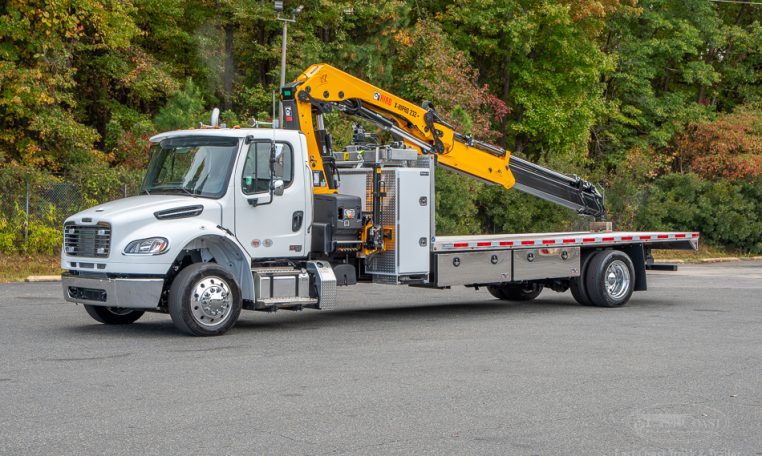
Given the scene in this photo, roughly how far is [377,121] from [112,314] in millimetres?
5251

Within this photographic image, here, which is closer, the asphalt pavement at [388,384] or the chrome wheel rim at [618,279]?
the asphalt pavement at [388,384]

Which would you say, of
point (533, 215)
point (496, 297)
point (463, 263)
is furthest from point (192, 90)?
point (463, 263)

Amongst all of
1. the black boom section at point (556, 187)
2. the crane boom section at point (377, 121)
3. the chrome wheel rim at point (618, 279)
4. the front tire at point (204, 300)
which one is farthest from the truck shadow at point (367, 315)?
the crane boom section at point (377, 121)

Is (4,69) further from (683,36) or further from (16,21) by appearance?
(683,36)

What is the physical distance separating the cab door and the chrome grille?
1.71 m

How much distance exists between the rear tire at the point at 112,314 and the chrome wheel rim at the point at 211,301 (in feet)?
5.83

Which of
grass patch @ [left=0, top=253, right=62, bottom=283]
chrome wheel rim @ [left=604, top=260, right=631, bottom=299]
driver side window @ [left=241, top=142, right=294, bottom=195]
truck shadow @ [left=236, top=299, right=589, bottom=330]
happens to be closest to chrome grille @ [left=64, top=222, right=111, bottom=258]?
driver side window @ [left=241, top=142, right=294, bottom=195]

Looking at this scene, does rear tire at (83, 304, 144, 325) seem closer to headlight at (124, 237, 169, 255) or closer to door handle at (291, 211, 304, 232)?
headlight at (124, 237, 169, 255)

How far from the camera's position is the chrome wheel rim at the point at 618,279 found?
18.0 meters

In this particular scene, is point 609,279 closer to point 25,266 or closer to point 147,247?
point 147,247

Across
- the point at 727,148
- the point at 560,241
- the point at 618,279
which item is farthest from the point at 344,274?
the point at 727,148

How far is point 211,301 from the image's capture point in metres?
13.3

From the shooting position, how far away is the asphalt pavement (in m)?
7.77

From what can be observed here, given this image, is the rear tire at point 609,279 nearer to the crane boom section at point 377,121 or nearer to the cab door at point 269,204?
the crane boom section at point 377,121
